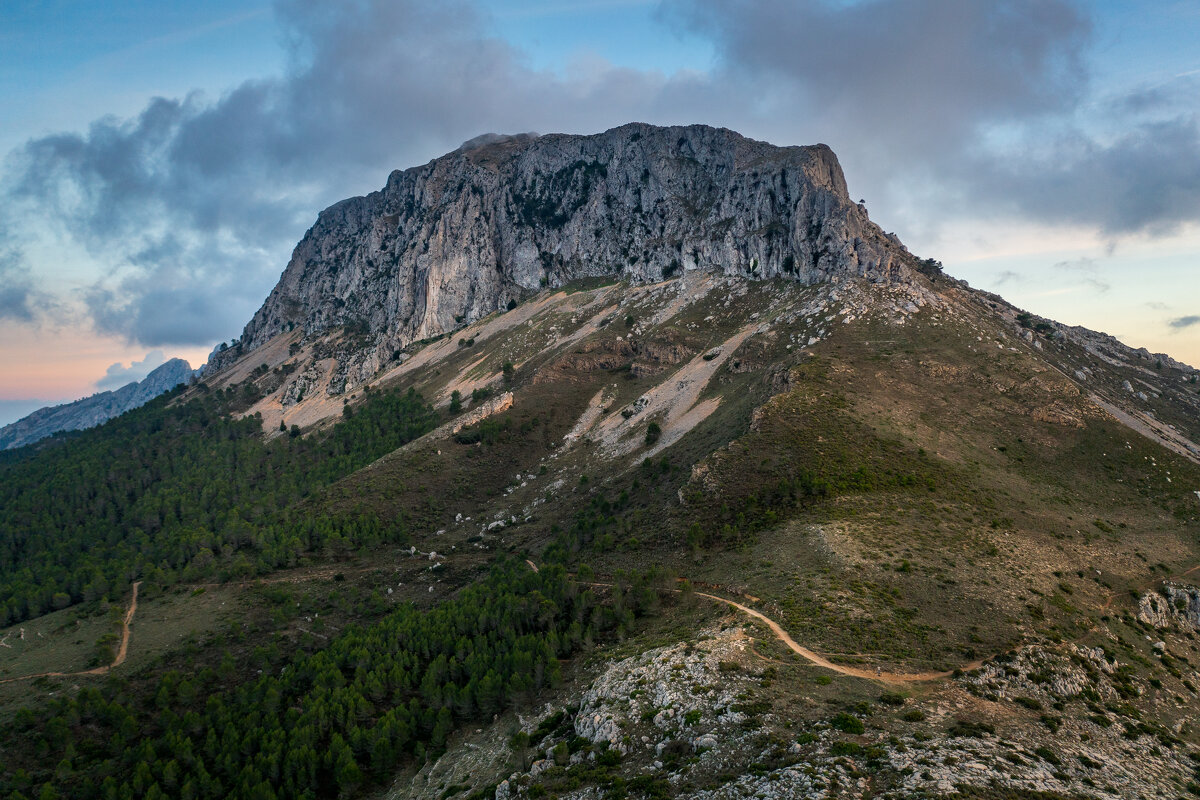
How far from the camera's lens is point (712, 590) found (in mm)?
65938

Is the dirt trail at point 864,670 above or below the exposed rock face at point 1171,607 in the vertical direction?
above

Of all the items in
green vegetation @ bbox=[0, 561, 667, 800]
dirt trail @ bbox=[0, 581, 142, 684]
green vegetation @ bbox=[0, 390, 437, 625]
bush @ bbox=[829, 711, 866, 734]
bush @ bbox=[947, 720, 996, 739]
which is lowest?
green vegetation @ bbox=[0, 561, 667, 800]

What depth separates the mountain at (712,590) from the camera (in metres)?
40.1

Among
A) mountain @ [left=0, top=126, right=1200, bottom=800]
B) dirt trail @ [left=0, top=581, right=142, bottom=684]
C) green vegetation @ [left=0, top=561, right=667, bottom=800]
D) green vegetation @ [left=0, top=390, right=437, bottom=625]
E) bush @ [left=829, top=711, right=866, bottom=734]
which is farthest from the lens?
green vegetation @ [left=0, top=390, right=437, bottom=625]

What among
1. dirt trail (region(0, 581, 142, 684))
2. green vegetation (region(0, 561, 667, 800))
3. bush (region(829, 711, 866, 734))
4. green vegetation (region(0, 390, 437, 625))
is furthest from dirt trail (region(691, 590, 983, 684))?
dirt trail (region(0, 581, 142, 684))

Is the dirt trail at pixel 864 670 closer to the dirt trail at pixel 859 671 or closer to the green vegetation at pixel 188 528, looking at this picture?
the dirt trail at pixel 859 671

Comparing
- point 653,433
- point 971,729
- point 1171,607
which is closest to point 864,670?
point 971,729

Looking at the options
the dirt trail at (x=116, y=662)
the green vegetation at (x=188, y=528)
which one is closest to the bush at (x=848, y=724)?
the dirt trail at (x=116, y=662)

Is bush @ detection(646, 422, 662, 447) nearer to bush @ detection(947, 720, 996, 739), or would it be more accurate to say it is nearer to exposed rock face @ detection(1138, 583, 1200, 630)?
exposed rock face @ detection(1138, 583, 1200, 630)

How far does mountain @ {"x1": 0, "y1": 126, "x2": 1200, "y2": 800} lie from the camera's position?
132 ft

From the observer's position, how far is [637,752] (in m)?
40.1

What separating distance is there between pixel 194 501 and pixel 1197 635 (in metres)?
225

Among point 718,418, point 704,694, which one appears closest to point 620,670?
point 704,694

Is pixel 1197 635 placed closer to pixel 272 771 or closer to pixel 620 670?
pixel 620 670
